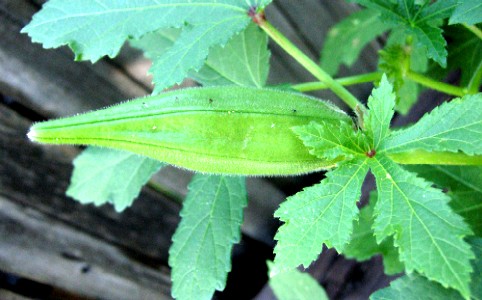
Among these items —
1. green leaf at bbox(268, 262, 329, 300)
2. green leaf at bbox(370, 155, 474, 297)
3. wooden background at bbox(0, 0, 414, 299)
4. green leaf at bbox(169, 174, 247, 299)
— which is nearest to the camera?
green leaf at bbox(370, 155, 474, 297)

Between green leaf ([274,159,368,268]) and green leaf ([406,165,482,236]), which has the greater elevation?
green leaf ([406,165,482,236])

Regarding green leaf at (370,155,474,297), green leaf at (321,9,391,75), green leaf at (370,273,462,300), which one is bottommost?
green leaf at (370,273,462,300)

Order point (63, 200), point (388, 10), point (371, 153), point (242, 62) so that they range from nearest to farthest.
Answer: point (371, 153) < point (388, 10) < point (242, 62) < point (63, 200)

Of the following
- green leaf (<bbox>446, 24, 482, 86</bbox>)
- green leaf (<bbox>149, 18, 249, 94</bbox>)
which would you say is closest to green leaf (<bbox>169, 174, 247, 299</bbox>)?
green leaf (<bbox>149, 18, 249, 94</bbox>)

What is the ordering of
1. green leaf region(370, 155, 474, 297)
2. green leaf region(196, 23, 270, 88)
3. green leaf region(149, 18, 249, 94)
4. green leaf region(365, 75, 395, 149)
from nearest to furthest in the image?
1. green leaf region(370, 155, 474, 297)
2. green leaf region(365, 75, 395, 149)
3. green leaf region(149, 18, 249, 94)
4. green leaf region(196, 23, 270, 88)

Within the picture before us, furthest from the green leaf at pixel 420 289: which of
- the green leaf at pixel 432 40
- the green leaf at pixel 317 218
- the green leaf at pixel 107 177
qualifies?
the green leaf at pixel 107 177

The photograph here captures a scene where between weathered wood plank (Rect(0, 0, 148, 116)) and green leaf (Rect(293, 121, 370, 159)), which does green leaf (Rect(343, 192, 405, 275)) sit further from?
weathered wood plank (Rect(0, 0, 148, 116))

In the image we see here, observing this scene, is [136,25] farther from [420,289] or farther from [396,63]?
[420,289]

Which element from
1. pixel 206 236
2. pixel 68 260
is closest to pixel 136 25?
pixel 206 236
